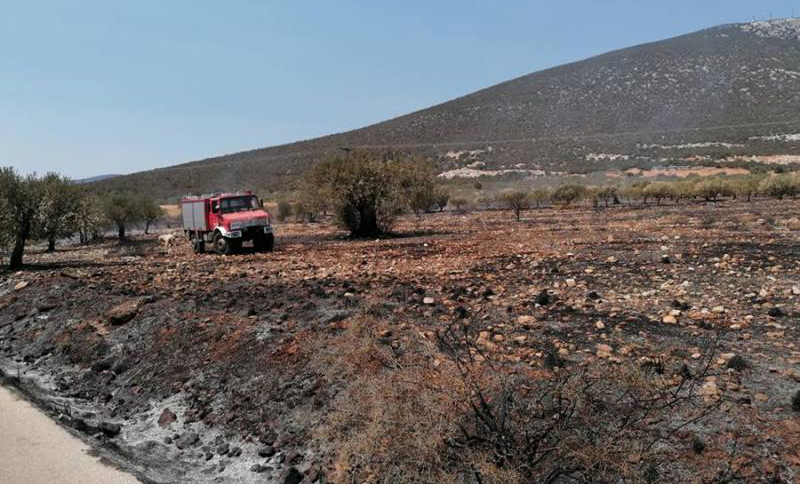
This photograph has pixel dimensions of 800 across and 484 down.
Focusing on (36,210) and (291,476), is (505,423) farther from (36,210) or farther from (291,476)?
(36,210)

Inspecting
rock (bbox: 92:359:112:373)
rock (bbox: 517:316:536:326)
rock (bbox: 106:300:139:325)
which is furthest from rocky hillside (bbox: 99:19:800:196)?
rock (bbox: 92:359:112:373)

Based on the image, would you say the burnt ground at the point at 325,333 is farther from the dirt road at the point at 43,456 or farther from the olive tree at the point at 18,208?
the olive tree at the point at 18,208

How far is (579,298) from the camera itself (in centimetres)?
924

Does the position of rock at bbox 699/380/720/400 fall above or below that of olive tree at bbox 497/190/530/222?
below

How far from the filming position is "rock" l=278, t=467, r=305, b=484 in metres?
5.48

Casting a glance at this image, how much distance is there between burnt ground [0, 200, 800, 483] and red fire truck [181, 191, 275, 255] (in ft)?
17.5

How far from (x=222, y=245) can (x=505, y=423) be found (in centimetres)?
1794

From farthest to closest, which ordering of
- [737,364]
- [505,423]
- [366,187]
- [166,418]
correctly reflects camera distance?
[366,187] < [166,418] < [737,364] < [505,423]

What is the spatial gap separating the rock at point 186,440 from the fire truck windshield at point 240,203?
16.0m

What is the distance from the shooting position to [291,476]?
5.51m

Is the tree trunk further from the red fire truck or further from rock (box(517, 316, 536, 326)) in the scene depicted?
rock (box(517, 316, 536, 326))

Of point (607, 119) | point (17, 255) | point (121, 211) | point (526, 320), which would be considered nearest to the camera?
point (526, 320)

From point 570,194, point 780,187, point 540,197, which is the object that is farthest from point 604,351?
point 540,197

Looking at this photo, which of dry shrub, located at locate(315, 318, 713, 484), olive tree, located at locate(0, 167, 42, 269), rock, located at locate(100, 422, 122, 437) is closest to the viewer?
dry shrub, located at locate(315, 318, 713, 484)
